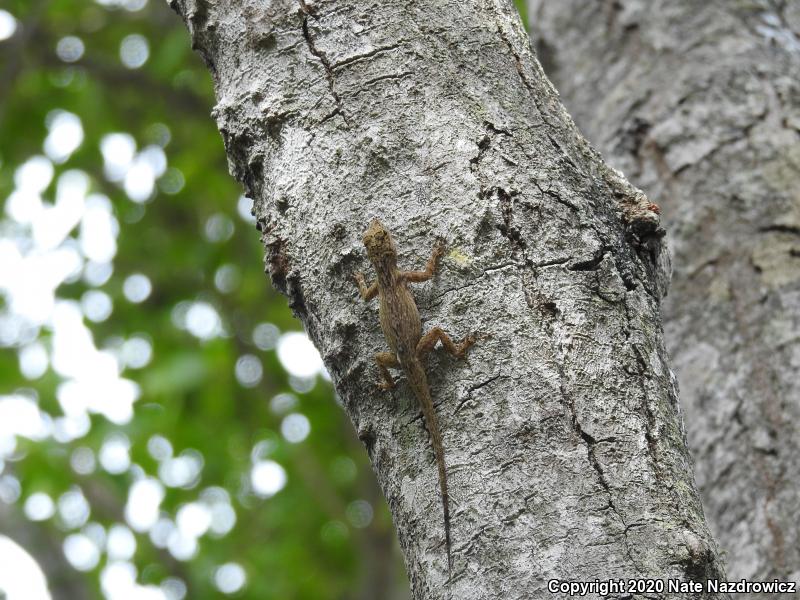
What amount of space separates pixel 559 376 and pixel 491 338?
183 mm

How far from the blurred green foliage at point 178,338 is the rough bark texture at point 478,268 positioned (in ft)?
14.5

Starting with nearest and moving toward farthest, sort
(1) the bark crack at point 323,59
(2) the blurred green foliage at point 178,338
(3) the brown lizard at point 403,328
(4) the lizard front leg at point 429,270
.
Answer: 1. (3) the brown lizard at point 403,328
2. (4) the lizard front leg at point 429,270
3. (1) the bark crack at point 323,59
4. (2) the blurred green foliage at point 178,338

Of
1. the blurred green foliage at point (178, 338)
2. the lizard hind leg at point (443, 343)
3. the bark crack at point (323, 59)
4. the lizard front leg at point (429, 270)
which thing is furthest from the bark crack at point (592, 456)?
the blurred green foliage at point (178, 338)

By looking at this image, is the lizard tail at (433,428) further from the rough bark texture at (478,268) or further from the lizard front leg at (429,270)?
the lizard front leg at (429,270)

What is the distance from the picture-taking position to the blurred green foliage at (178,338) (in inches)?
278

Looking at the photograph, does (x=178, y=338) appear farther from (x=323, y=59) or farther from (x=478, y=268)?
(x=478, y=268)

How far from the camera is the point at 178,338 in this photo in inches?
301

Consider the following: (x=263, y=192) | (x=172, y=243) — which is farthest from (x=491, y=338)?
(x=172, y=243)

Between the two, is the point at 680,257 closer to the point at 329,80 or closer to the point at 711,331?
the point at 711,331

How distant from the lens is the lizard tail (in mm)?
1972

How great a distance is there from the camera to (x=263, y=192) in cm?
246

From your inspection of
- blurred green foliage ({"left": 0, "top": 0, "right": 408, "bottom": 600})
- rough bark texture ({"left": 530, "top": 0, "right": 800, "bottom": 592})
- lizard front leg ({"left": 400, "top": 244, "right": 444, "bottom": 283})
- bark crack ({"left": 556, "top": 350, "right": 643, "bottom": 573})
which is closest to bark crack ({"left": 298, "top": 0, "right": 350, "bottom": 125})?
lizard front leg ({"left": 400, "top": 244, "right": 444, "bottom": 283})

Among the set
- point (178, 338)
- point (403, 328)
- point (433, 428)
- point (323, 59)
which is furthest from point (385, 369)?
point (178, 338)

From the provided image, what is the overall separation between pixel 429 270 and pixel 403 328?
219 millimetres
